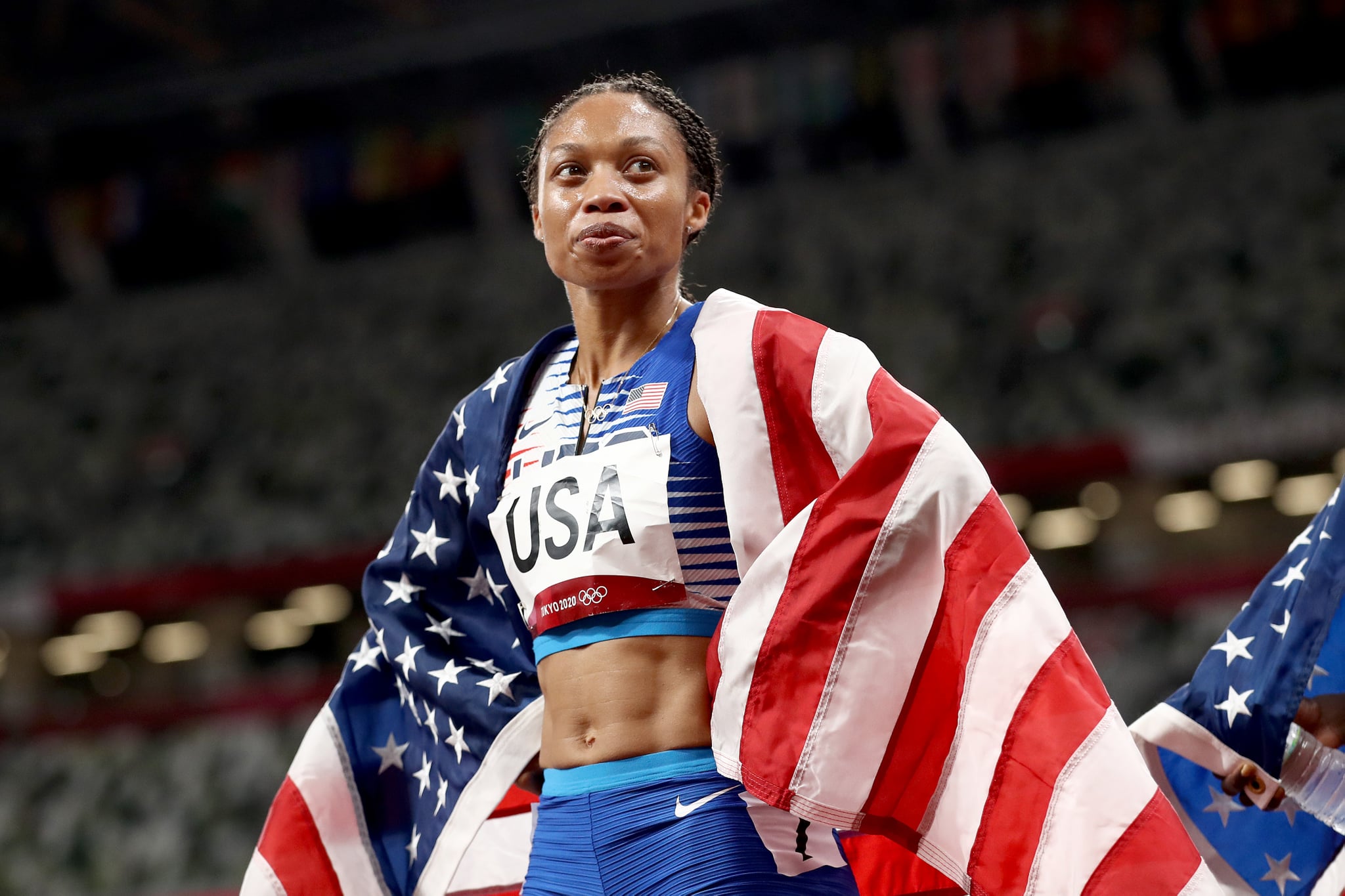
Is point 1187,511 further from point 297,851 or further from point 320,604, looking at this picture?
point 297,851

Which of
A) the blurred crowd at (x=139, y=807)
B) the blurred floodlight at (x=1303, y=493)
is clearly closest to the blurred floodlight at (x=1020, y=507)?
the blurred floodlight at (x=1303, y=493)

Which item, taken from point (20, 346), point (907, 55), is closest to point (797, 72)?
point (907, 55)

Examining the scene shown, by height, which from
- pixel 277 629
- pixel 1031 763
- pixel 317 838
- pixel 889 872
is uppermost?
pixel 1031 763

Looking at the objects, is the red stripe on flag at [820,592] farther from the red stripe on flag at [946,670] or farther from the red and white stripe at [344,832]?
the red and white stripe at [344,832]

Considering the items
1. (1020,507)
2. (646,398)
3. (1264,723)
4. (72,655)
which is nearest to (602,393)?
(646,398)

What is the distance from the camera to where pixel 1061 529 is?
8.92 meters

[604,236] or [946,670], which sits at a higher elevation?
[604,236]

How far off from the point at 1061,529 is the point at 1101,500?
0.34m

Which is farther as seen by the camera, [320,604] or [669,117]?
[320,604]

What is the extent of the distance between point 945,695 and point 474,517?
0.75m

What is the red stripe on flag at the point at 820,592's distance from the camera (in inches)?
55.4

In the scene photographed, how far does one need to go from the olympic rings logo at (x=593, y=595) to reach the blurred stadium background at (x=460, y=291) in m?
5.75

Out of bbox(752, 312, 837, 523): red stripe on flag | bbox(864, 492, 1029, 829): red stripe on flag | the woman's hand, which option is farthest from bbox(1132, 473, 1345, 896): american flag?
bbox(752, 312, 837, 523): red stripe on flag

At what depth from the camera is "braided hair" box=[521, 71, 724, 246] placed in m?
1.81
